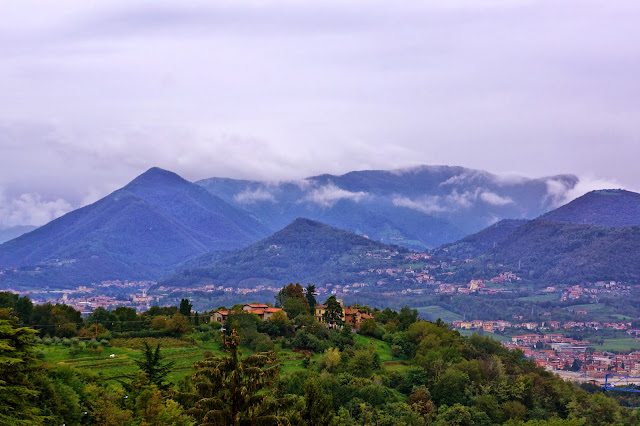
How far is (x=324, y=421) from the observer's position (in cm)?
3844

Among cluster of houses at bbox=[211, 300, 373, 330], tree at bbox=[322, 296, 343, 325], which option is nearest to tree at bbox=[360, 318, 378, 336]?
cluster of houses at bbox=[211, 300, 373, 330]

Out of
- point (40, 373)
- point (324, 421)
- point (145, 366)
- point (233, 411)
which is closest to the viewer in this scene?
point (233, 411)

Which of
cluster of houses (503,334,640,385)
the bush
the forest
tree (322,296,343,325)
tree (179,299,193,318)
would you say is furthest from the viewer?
cluster of houses (503,334,640,385)

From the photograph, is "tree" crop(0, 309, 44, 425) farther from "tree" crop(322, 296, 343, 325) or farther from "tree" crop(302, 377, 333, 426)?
"tree" crop(322, 296, 343, 325)

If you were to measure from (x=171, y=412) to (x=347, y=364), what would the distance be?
93.9 ft

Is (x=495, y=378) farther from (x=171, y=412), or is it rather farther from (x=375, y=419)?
(x=171, y=412)

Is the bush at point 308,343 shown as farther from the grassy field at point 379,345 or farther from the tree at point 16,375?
the tree at point 16,375

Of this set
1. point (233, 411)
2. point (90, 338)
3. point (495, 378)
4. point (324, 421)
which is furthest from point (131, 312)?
point (233, 411)

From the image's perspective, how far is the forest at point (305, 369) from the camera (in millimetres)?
38969

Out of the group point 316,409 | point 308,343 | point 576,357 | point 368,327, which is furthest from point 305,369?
point 576,357

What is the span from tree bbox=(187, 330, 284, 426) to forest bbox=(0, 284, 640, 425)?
10.8 meters

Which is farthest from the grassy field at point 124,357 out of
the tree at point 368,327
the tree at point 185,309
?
the tree at point 368,327

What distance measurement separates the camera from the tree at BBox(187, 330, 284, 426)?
22.7 m

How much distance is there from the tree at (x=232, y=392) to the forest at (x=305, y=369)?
35.3 ft
